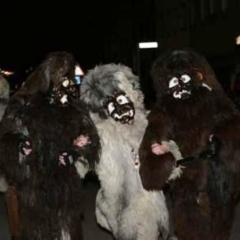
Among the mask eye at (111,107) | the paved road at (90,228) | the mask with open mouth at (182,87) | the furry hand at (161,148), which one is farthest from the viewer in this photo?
the paved road at (90,228)

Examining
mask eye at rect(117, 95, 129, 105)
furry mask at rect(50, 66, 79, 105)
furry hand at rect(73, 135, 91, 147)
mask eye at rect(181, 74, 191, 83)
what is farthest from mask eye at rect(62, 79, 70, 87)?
mask eye at rect(181, 74, 191, 83)

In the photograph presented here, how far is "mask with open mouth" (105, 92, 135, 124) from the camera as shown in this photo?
611 centimetres

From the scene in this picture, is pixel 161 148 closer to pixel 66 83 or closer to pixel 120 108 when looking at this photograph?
pixel 120 108

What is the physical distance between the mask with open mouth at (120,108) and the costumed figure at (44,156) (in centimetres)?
55

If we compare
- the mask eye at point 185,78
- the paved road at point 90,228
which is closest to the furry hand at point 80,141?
the mask eye at point 185,78

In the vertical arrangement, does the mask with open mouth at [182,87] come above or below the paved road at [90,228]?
above

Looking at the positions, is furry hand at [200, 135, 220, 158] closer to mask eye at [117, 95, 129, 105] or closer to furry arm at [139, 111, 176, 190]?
furry arm at [139, 111, 176, 190]

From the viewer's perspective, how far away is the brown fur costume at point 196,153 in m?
5.54

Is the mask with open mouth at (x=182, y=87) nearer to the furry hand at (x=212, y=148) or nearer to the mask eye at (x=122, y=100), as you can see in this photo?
the furry hand at (x=212, y=148)

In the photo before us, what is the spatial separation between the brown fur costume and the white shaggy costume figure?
358 mm

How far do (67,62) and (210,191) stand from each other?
1.72 meters

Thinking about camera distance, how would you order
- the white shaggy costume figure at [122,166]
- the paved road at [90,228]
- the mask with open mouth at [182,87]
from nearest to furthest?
the mask with open mouth at [182,87]
the white shaggy costume figure at [122,166]
the paved road at [90,228]

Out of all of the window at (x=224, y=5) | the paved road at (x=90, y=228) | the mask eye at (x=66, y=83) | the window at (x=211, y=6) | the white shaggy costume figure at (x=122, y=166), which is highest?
the window at (x=211, y=6)

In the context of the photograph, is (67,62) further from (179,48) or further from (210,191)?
(210,191)
